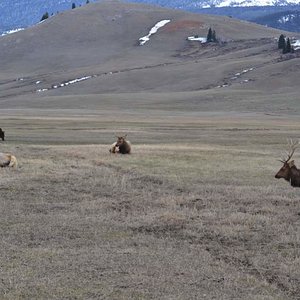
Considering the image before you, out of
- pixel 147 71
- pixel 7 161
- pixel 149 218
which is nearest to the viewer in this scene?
pixel 149 218

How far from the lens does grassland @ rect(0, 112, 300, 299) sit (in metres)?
10.7

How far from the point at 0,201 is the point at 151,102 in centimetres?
8812

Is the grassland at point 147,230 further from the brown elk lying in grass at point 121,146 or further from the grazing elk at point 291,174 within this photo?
the brown elk lying in grass at point 121,146

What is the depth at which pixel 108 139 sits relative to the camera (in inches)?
1644

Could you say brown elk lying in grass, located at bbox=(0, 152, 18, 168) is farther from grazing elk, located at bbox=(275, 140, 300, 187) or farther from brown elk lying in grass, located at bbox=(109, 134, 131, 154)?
grazing elk, located at bbox=(275, 140, 300, 187)

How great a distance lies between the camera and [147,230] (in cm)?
1463

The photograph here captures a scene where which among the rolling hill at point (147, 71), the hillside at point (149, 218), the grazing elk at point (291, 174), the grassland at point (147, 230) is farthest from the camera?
the rolling hill at point (147, 71)

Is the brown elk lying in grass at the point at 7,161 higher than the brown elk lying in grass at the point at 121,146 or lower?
higher

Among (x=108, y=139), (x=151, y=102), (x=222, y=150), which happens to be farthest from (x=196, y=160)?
(x=151, y=102)

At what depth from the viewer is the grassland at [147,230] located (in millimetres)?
10719

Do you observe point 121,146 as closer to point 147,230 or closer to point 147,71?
point 147,230

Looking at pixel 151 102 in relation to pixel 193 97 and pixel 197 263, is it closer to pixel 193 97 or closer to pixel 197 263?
pixel 193 97

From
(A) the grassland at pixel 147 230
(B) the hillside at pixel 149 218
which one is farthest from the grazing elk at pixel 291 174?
(B) the hillside at pixel 149 218

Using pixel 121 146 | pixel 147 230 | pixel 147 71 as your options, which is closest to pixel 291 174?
pixel 147 230
